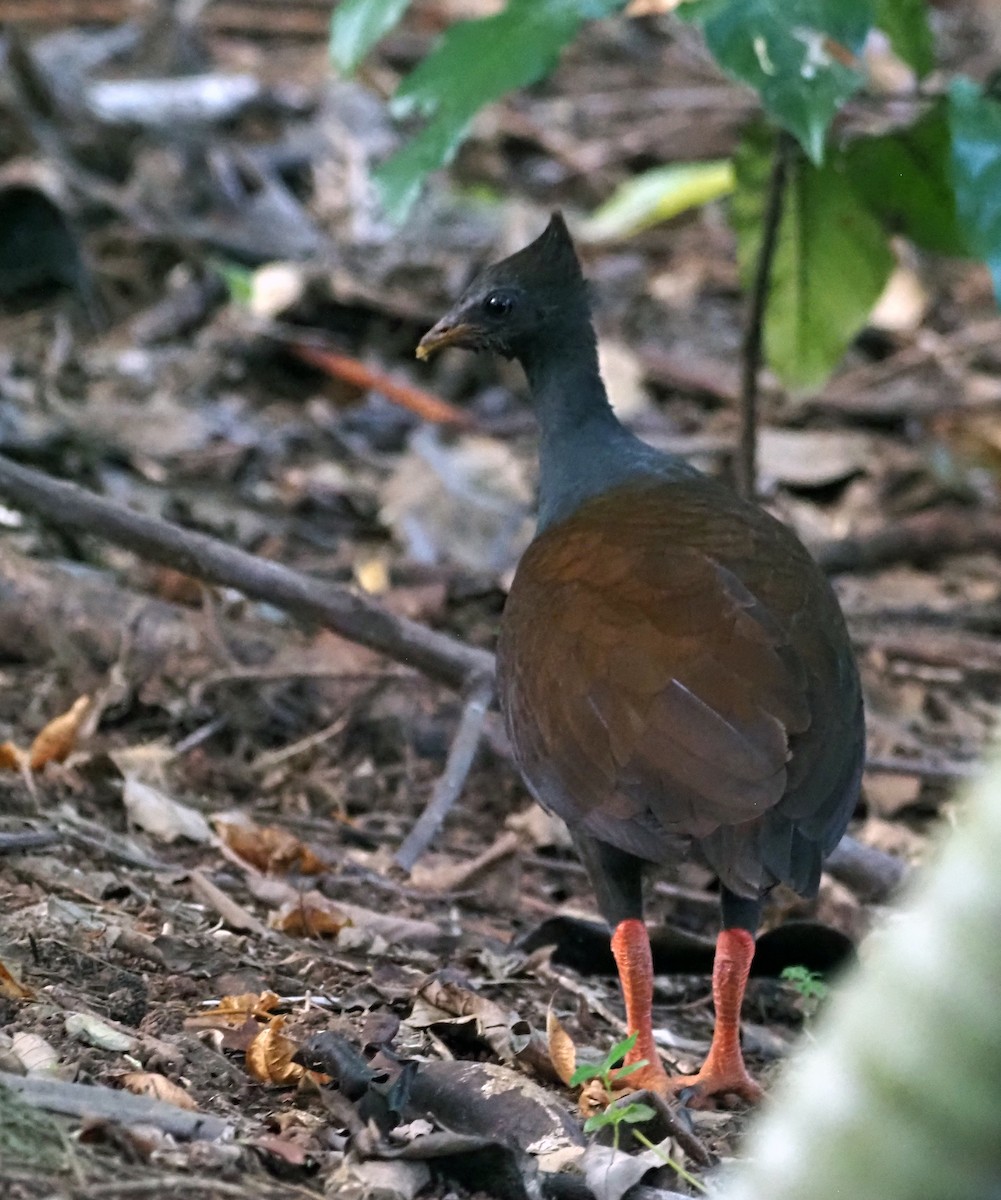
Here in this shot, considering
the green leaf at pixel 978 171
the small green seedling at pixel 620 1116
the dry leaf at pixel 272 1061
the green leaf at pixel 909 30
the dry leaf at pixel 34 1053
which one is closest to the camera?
the dry leaf at pixel 34 1053

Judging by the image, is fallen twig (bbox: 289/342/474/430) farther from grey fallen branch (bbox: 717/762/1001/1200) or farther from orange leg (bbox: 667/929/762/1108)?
grey fallen branch (bbox: 717/762/1001/1200)

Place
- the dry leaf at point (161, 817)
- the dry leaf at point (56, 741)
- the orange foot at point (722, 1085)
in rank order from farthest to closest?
the dry leaf at point (56, 741) < the dry leaf at point (161, 817) < the orange foot at point (722, 1085)

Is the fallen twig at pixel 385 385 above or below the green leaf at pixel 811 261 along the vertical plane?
below

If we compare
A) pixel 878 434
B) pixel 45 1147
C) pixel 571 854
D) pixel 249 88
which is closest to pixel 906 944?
pixel 45 1147

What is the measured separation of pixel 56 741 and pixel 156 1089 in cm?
188

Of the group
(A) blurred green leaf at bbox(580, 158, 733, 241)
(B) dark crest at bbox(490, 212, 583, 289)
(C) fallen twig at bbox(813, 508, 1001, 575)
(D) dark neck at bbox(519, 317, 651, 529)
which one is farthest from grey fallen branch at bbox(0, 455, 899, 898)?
(A) blurred green leaf at bbox(580, 158, 733, 241)

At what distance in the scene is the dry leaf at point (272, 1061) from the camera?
2.86 meters

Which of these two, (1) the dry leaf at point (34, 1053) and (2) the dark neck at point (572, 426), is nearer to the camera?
(1) the dry leaf at point (34, 1053)

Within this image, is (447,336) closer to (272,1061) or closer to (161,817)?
(161,817)

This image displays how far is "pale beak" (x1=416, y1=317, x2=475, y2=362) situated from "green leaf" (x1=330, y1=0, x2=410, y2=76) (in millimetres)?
758

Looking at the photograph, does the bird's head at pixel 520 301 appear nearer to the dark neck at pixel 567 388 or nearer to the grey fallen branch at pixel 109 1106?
the dark neck at pixel 567 388

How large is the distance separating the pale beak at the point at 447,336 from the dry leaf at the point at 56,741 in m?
1.32

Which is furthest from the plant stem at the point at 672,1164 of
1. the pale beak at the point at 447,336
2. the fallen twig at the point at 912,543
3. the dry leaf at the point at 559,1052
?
the fallen twig at the point at 912,543

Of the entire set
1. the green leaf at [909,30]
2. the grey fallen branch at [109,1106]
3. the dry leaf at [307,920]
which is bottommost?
the dry leaf at [307,920]
